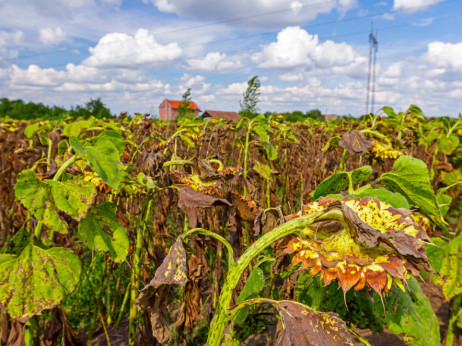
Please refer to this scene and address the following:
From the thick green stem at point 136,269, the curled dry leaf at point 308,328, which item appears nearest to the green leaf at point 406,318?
the curled dry leaf at point 308,328

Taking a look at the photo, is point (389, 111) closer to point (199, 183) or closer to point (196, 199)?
point (199, 183)

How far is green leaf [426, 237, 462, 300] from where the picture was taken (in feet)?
4.15

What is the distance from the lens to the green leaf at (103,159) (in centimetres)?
77

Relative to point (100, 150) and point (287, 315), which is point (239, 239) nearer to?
point (100, 150)

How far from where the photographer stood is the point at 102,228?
97 centimetres

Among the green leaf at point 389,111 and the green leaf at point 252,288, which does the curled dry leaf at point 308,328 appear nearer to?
the green leaf at point 252,288

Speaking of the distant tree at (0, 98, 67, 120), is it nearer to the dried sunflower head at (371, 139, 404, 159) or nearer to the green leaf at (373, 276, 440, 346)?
the dried sunflower head at (371, 139, 404, 159)

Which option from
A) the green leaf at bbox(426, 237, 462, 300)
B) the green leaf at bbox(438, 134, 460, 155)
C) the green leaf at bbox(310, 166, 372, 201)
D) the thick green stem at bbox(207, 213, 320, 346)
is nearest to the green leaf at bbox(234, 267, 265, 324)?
the thick green stem at bbox(207, 213, 320, 346)

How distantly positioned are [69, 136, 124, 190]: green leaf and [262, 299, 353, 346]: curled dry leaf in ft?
1.48

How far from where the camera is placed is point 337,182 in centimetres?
88

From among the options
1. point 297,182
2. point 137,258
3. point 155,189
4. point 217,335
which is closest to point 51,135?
point 137,258

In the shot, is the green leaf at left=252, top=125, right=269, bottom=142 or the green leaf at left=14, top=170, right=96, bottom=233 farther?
the green leaf at left=252, top=125, right=269, bottom=142

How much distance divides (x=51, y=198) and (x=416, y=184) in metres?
0.82

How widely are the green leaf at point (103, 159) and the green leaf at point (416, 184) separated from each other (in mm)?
640
